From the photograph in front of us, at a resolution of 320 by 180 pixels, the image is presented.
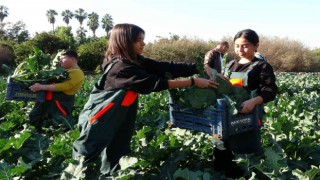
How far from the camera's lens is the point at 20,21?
6744 cm

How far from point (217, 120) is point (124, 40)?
99 centimetres

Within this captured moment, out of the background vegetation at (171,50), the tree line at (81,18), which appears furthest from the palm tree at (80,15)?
the background vegetation at (171,50)

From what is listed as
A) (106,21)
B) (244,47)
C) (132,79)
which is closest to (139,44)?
(132,79)

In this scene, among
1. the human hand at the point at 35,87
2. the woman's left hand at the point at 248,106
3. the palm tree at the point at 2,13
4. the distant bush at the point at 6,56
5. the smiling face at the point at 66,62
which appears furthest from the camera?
the palm tree at the point at 2,13

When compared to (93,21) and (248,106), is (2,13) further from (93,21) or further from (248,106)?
(248,106)

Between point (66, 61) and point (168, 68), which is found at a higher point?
point (168, 68)

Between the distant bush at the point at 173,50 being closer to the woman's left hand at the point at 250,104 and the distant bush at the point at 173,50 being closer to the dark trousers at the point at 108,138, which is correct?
the dark trousers at the point at 108,138

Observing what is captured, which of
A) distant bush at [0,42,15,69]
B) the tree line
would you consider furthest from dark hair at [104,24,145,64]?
the tree line

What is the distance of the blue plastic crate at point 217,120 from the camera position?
9.14 ft

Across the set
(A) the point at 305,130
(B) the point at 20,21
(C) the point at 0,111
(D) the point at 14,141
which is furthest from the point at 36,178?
(B) the point at 20,21

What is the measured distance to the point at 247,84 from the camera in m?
3.19

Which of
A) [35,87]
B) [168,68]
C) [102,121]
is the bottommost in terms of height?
[35,87]

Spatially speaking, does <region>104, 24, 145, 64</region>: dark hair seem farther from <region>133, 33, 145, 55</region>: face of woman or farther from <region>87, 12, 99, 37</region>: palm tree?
<region>87, 12, 99, 37</region>: palm tree

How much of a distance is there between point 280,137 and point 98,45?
2870 centimetres
